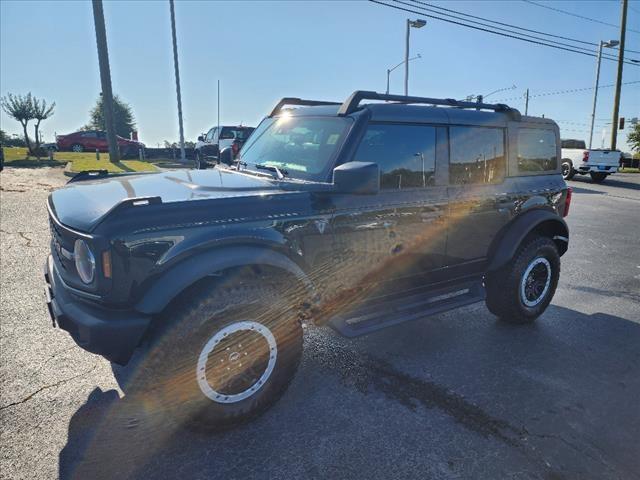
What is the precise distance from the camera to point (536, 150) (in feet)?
14.1

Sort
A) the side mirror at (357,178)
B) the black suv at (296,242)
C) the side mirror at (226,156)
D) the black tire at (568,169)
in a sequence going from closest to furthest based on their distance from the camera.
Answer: the black suv at (296,242) → the side mirror at (357,178) → the side mirror at (226,156) → the black tire at (568,169)

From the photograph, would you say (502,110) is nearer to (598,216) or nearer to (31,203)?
(598,216)

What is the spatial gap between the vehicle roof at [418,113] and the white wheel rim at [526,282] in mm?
1429

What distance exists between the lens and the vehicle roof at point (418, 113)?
3240 mm

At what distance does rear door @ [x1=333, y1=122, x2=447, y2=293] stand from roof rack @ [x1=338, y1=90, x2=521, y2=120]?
242 millimetres

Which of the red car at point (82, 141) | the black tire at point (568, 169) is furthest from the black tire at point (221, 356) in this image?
the red car at point (82, 141)

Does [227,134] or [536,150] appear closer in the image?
[536,150]

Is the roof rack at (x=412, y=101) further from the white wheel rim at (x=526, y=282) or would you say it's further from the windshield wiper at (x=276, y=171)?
the white wheel rim at (x=526, y=282)

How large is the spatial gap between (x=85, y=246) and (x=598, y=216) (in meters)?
12.2

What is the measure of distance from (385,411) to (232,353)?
111cm

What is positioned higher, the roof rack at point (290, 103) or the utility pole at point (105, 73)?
the utility pole at point (105, 73)

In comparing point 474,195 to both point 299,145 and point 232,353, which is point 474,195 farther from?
point 232,353

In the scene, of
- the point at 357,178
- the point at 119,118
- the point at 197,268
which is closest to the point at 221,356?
the point at 197,268

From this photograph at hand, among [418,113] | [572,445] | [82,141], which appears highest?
[82,141]
